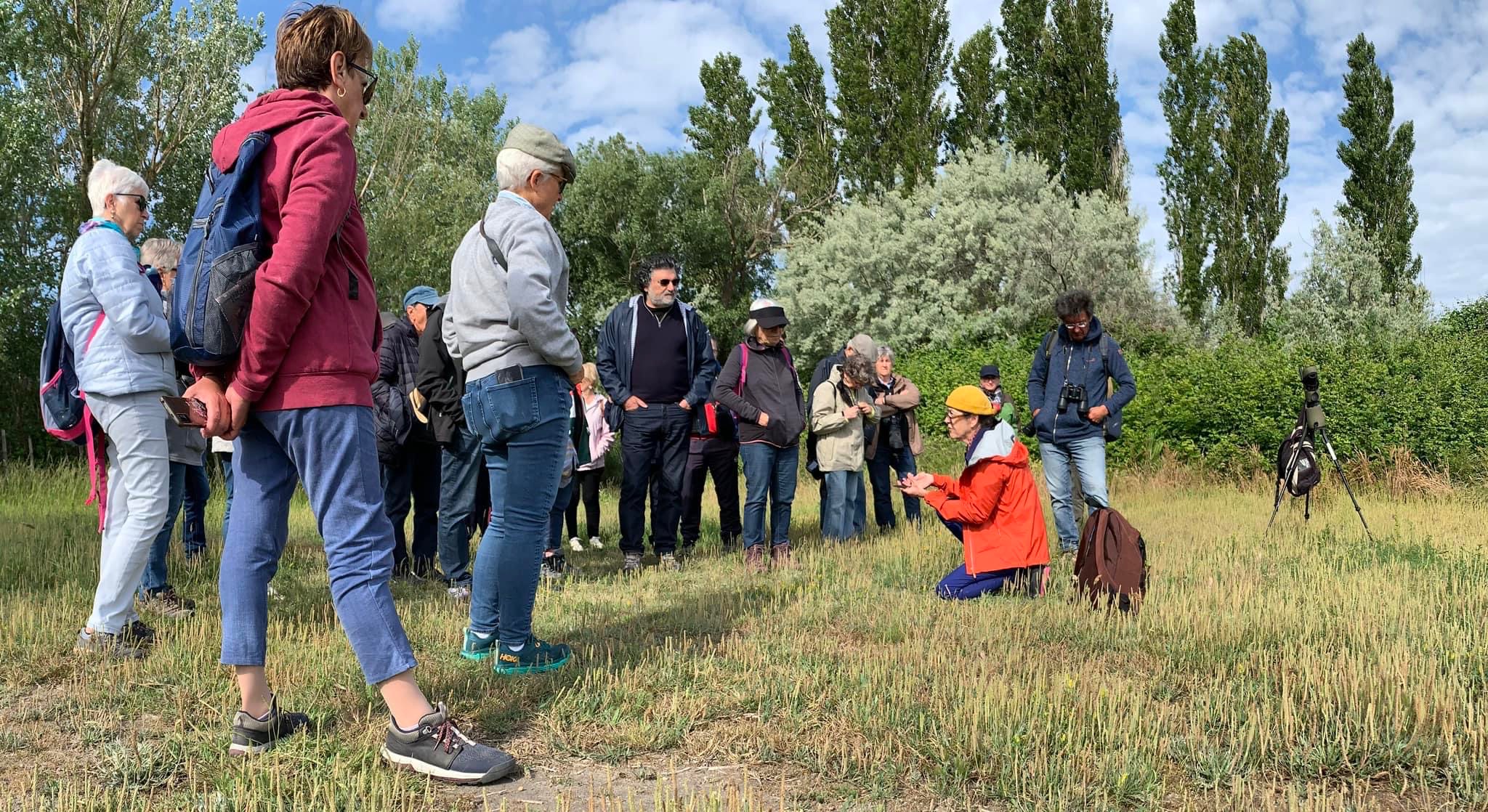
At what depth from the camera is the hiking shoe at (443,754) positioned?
306 cm

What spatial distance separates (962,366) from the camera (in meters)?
22.1

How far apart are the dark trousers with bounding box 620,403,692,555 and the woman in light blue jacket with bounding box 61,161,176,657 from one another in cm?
369

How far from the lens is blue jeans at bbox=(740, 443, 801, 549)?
7.90 metres

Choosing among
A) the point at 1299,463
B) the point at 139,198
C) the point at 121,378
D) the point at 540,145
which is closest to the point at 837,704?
the point at 540,145

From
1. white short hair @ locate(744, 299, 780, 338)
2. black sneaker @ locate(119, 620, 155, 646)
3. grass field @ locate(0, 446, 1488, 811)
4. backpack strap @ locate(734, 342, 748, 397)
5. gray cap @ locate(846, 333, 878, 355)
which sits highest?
white short hair @ locate(744, 299, 780, 338)

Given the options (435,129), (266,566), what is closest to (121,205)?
(266,566)

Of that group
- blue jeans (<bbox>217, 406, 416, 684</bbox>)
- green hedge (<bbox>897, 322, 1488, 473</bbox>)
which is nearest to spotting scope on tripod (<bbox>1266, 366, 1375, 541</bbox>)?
green hedge (<bbox>897, 322, 1488, 473</bbox>)

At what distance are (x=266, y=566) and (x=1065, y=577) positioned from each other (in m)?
5.01

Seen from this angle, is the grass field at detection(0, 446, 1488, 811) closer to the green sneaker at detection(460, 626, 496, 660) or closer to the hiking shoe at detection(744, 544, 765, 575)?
the green sneaker at detection(460, 626, 496, 660)

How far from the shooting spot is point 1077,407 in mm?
8039

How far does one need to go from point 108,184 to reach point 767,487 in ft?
15.9

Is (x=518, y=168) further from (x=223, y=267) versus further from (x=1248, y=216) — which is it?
(x=1248, y=216)

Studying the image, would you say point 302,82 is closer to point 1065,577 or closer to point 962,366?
point 1065,577

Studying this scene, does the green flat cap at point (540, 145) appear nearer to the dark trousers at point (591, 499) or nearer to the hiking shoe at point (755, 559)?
the hiking shoe at point (755, 559)
